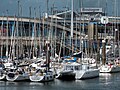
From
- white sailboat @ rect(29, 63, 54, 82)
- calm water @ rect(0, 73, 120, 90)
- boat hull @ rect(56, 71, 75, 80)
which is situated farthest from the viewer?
boat hull @ rect(56, 71, 75, 80)

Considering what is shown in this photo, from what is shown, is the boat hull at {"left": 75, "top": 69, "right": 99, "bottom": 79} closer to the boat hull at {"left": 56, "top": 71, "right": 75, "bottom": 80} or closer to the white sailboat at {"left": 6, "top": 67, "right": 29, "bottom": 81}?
the boat hull at {"left": 56, "top": 71, "right": 75, "bottom": 80}

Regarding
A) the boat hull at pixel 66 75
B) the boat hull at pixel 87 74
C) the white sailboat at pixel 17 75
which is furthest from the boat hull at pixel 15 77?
the boat hull at pixel 87 74

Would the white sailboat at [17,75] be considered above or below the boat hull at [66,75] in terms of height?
above

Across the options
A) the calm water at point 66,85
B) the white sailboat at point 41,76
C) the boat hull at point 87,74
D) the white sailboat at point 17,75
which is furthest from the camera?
the boat hull at point 87,74

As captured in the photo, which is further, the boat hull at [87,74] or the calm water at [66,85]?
the boat hull at [87,74]

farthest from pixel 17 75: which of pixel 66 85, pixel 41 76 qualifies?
pixel 66 85

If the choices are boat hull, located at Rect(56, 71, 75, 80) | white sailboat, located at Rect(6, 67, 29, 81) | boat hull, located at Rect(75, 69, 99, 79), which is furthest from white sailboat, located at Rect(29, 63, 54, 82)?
boat hull, located at Rect(75, 69, 99, 79)

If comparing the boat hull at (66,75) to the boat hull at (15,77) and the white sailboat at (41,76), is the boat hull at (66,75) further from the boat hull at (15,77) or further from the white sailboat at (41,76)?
the boat hull at (15,77)

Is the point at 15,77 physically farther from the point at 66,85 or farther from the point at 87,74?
the point at 87,74

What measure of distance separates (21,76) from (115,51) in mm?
44228

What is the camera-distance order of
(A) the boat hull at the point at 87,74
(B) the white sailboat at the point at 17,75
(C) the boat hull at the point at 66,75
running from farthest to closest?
1. (A) the boat hull at the point at 87,74
2. (C) the boat hull at the point at 66,75
3. (B) the white sailboat at the point at 17,75

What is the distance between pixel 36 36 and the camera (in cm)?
10638

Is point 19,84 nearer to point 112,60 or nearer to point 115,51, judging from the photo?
point 112,60

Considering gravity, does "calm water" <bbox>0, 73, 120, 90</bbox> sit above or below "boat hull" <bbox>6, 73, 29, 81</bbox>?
below
